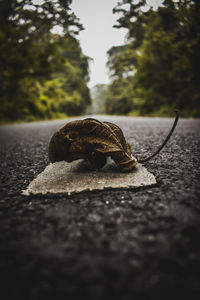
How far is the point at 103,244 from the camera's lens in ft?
1.76

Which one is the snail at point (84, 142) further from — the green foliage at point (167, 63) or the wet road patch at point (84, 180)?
the green foliage at point (167, 63)

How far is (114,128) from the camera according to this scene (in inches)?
47.1

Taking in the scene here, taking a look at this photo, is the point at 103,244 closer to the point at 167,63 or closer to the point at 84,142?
the point at 84,142

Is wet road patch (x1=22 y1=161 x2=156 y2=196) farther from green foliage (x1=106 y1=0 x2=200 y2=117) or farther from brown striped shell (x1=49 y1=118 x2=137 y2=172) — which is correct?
green foliage (x1=106 y1=0 x2=200 y2=117)

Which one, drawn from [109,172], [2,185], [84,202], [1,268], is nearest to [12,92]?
[2,185]

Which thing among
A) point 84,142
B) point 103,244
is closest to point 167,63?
point 84,142

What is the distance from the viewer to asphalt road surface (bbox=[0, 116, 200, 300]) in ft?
1.32

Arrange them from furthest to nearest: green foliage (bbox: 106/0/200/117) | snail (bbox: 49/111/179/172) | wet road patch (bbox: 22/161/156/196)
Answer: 1. green foliage (bbox: 106/0/200/117)
2. snail (bbox: 49/111/179/172)
3. wet road patch (bbox: 22/161/156/196)

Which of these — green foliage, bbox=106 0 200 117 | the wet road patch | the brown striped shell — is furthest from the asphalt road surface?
green foliage, bbox=106 0 200 117

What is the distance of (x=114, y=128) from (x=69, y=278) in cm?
93

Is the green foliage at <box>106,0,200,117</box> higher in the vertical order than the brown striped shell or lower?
higher

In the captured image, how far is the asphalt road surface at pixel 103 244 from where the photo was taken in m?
0.40

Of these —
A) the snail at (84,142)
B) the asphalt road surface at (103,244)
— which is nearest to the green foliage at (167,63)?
the snail at (84,142)

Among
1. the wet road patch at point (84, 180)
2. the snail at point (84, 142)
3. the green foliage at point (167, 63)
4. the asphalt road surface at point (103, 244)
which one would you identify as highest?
the green foliage at point (167, 63)
